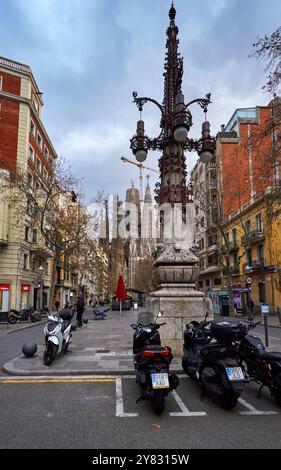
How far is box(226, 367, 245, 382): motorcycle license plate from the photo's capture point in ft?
15.2

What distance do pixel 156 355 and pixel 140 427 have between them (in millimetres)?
1039

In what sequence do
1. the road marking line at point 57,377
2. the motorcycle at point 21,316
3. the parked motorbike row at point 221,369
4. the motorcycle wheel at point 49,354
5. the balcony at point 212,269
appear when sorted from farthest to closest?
the balcony at point 212,269
the motorcycle at point 21,316
the motorcycle wheel at point 49,354
the road marking line at point 57,377
the parked motorbike row at point 221,369

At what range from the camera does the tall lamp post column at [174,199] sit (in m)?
8.40

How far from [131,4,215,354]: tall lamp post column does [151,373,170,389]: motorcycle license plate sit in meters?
3.59

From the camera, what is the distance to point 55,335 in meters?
7.79

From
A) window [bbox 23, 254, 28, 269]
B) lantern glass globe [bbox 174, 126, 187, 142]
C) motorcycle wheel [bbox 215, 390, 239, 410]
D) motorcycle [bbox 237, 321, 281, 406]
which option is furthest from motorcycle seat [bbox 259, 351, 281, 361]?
window [bbox 23, 254, 28, 269]

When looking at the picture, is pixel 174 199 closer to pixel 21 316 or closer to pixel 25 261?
pixel 21 316

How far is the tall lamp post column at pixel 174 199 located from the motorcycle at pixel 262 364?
8.38 feet

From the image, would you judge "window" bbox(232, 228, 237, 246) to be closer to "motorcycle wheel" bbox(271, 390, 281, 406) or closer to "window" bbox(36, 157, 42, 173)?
"window" bbox(36, 157, 42, 173)

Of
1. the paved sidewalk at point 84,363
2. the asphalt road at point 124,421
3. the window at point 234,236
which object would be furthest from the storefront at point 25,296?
the asphalt road at point 124,421

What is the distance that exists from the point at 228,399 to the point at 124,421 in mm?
1537

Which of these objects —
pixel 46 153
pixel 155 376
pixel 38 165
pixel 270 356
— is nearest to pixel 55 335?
pixel 155 376

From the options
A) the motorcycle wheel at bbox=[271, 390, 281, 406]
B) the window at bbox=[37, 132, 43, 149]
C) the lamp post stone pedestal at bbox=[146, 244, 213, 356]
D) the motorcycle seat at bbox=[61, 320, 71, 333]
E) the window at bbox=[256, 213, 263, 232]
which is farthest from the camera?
the window at bbox=[37, 132, 43, 149]

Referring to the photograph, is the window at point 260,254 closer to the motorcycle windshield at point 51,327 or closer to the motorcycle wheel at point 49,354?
the motorcycle windshield at point 51,327
